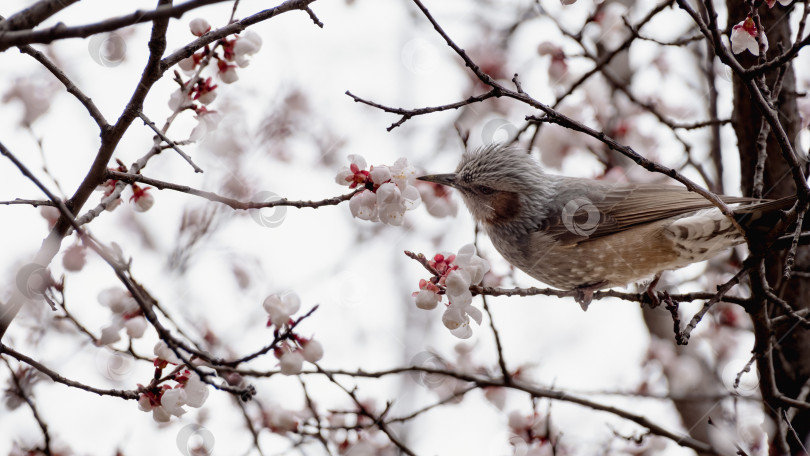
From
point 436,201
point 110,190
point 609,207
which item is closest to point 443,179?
point 436,201

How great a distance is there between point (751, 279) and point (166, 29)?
7.51ft

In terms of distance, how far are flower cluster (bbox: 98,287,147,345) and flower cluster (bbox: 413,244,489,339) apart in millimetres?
1043

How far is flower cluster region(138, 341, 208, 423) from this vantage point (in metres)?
2.34

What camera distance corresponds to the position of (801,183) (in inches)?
87.4

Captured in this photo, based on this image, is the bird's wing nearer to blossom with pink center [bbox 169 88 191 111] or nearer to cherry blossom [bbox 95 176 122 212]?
blossom with pink center [bbox 169 88 191 111]

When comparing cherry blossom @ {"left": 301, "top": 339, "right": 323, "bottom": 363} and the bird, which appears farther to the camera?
the bird

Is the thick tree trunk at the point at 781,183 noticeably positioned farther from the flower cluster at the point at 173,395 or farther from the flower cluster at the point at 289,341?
the flower cluster at the point at 173,395

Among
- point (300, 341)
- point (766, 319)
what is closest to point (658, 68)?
point (766, 319)

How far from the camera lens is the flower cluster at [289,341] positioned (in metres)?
2.52

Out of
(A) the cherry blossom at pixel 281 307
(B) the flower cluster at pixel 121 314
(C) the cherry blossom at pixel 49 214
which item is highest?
(C) the cherry blossom at pixel 49 214

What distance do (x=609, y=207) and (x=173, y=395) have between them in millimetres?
2715

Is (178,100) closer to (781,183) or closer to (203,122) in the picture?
(203,122)

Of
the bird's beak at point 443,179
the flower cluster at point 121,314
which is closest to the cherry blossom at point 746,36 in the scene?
the bird's beak at point 443,179

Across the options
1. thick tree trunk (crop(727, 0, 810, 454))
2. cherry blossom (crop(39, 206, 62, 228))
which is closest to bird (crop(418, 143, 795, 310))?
thick tree trunk (crop(727, 0, 810, 454))
